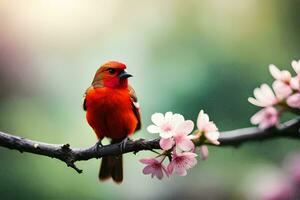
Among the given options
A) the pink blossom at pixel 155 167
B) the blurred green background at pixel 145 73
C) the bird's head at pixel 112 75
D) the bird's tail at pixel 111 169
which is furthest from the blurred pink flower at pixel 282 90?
the blurred green background at pixel 145 73

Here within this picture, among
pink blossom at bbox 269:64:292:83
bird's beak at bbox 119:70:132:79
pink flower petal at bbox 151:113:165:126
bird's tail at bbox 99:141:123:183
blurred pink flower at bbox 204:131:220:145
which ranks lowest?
blurred pink flower at bbox 204:131:220:145

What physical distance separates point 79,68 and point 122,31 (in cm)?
58

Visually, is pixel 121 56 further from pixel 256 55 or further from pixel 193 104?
pixel 256 55

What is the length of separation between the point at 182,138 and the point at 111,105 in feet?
3.07

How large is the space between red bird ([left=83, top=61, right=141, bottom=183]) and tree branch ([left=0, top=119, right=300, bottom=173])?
62cm

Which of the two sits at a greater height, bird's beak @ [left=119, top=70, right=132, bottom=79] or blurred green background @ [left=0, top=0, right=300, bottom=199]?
blurred green background @ [left=0, top=0, right=300, bottom=199]

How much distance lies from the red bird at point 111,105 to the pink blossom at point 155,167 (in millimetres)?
782

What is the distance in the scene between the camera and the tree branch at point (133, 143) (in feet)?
3.53

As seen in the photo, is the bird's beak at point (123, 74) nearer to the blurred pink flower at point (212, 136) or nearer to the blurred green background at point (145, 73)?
the blurred pink flower at point (212, 136)

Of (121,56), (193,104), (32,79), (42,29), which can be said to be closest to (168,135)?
(193,104)

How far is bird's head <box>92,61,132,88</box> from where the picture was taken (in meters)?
2.00

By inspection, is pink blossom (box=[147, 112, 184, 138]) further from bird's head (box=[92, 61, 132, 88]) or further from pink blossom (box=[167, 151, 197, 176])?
bird's head (box=[92, 61, 132, 88])

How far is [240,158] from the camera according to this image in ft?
14.7

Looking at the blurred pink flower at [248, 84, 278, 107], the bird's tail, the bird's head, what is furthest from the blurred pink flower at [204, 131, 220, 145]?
the bird's tail
